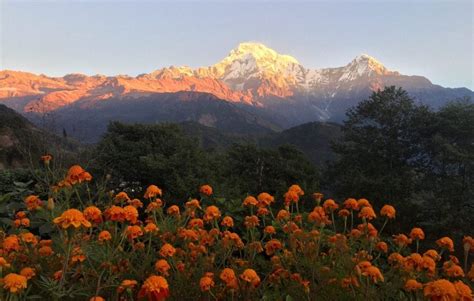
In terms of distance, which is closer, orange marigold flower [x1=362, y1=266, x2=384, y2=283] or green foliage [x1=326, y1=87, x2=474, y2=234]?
orange marigold flower [x1=362, y1=266, x2=384, y2=283]

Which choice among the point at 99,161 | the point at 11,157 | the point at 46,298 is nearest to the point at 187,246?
the point at 46,298

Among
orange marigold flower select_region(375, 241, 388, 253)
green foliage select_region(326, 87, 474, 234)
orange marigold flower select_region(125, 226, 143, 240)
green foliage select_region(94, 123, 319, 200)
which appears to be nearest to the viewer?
orange marigold flower select_region(125, 226, 143, 240)

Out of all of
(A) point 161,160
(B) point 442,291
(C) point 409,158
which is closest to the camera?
(B) point 442,291

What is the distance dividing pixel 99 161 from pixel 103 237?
29.7ft

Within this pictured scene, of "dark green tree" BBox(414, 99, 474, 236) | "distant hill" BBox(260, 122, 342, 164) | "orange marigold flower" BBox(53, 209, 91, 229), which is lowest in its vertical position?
"distant hill" BBox(260, 122, 342, 164)

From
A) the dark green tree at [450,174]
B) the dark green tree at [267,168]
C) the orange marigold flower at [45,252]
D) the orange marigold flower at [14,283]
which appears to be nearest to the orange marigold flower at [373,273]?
the orange marigold flower at [14,283]

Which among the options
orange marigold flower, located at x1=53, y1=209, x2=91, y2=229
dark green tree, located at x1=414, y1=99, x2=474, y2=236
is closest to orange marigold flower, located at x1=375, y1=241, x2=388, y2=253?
orange marigold flower, located at x1=53, y1=209, x2=91, y2=229

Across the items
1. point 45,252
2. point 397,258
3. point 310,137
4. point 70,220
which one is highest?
point 70,220

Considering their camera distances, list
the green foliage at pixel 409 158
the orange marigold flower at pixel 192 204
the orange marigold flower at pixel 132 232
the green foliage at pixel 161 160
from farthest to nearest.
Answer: the green foliage at pixel 409 158, the green foliage at pixel 161 160, the orange marigold flower at pixel 192 204, the orange marigold flower at pixel 132 232

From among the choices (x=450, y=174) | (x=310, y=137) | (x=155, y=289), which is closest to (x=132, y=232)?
(x=155, y=289)

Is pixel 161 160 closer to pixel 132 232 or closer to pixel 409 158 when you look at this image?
pixel 132 232

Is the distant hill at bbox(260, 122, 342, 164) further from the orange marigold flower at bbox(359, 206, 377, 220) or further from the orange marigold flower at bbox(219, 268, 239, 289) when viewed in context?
the orange marigold flower at bbox(219, 268, 239, 289)

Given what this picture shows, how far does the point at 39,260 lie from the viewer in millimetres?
2398

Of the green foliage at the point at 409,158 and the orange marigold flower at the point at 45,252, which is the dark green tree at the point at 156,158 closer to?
the orange marigold flower at the point at 45,252
